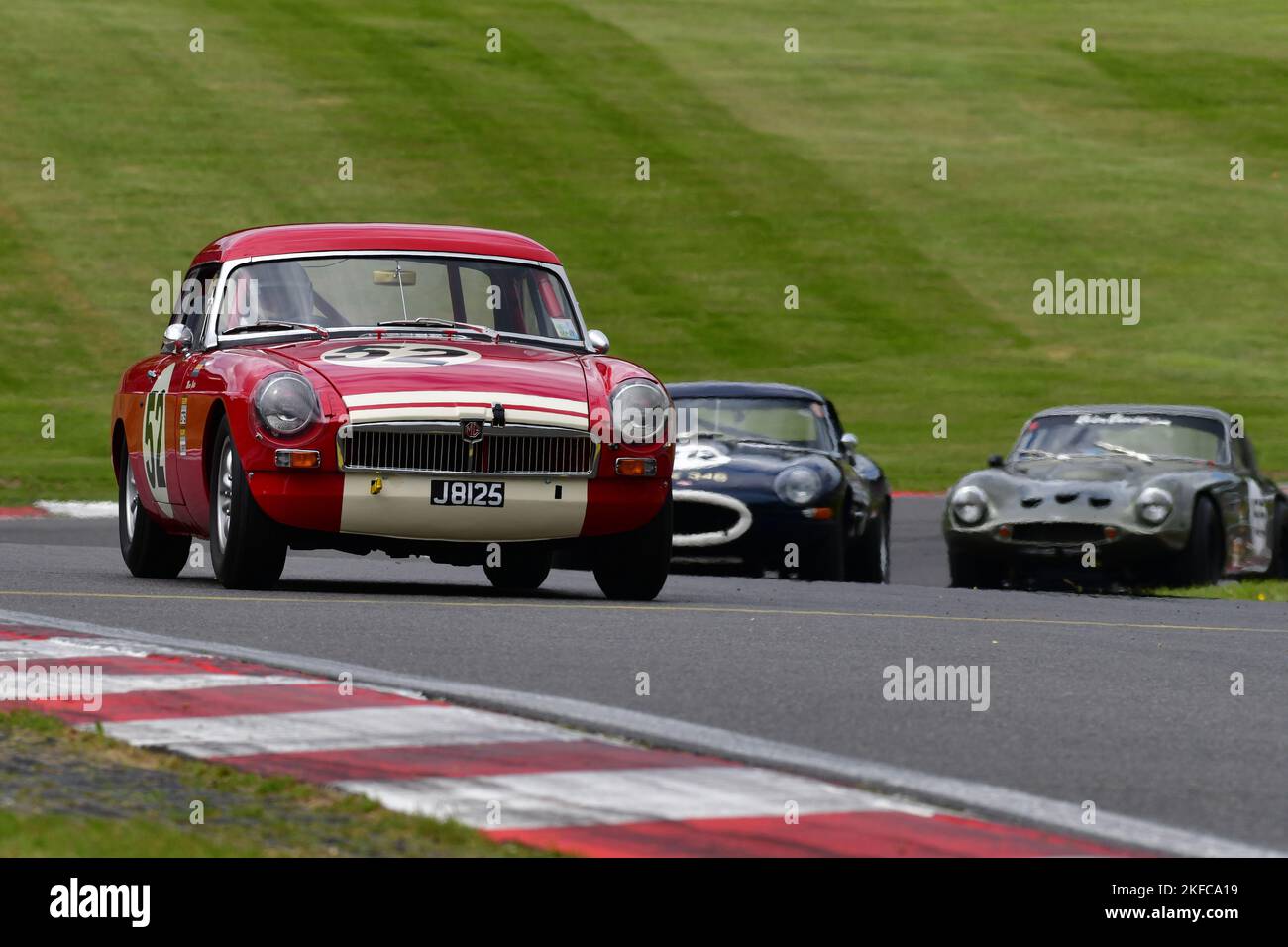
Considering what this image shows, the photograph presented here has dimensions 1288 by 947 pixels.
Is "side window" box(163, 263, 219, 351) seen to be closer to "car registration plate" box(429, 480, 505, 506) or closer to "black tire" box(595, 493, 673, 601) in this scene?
"car registration plate" box(429, 480, 505, 506)

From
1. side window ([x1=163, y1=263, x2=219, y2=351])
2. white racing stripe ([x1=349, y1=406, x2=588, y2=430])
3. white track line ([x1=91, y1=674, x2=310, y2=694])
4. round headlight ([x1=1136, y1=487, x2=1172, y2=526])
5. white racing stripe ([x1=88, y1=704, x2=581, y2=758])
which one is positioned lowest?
white racing stripe ([x1=88, y1=704, x2=581, y2=758])

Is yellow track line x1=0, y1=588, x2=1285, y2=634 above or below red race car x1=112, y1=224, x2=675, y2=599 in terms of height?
below

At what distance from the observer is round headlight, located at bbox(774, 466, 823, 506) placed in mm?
14477

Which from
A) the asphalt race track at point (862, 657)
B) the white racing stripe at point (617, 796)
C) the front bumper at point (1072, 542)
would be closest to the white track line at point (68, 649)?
the asphalt race track at point (862, 657)

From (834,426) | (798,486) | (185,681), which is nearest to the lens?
(185,681)

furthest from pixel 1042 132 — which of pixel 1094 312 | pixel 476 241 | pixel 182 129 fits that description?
pixel 476 241

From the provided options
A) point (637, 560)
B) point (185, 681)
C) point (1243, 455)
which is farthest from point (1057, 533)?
point (185, 681)

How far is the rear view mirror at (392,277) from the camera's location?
11.1 m

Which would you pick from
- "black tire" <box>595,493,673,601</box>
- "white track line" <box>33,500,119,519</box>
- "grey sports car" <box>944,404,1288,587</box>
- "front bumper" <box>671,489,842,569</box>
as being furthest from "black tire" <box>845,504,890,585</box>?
"white track line" <box>33,500,119,519</box>

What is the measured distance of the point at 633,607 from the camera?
10.2m

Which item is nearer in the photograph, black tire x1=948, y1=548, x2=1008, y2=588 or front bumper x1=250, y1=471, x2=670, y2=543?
front bumper x1=250, y1=471, x2=670, y2=543

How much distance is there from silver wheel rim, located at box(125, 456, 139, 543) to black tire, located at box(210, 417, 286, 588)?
176 centimetres

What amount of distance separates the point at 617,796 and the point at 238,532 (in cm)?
489

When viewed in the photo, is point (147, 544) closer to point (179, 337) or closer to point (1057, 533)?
point (179, 337)
